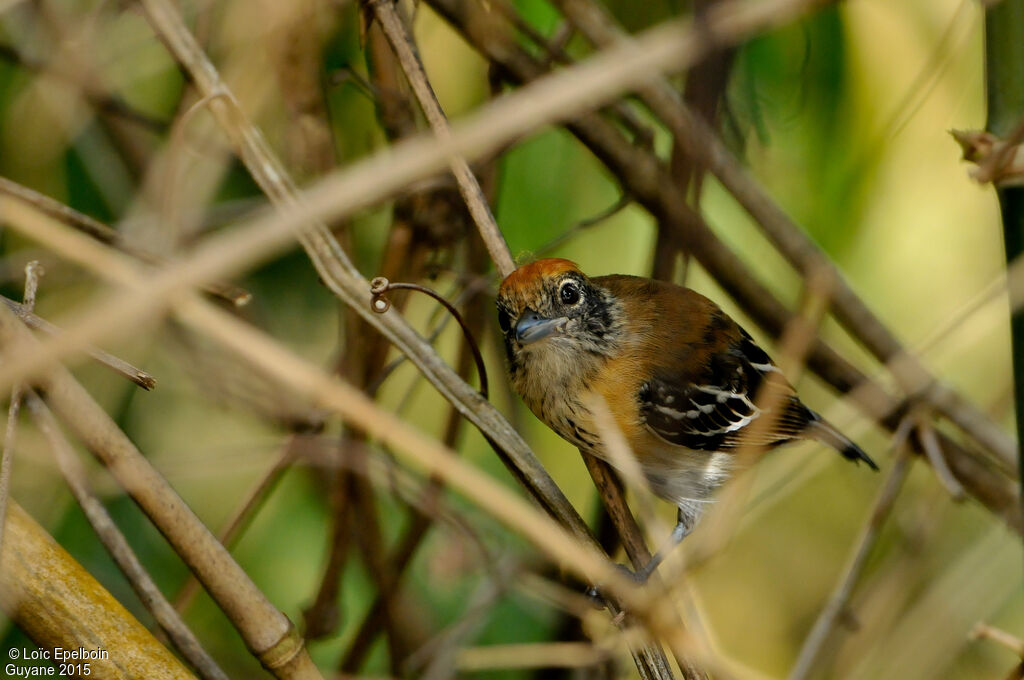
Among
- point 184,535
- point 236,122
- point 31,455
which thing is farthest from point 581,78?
point 31,455

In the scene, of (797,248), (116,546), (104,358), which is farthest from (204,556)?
(797,248)

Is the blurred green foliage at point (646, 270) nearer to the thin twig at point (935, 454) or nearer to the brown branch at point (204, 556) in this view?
the thin twig at point (935, 454)

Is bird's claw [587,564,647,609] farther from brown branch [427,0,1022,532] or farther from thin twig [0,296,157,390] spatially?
thin twig [0,296,157,390]

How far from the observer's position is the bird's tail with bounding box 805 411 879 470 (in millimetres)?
3367

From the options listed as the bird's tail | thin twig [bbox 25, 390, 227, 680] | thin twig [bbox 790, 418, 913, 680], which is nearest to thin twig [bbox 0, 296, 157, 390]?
thin twig [bbox 25, 390, 227, 680]

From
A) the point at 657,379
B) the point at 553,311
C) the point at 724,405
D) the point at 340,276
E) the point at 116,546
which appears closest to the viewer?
the point at 116,546

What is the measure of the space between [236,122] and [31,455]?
1082mm

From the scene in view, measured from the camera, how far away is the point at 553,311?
2930 millimetres

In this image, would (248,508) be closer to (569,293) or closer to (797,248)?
(569,293)

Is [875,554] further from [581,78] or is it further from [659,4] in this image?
[581,78]

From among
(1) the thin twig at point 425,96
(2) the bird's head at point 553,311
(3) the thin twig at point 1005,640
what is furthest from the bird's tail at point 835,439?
(1) the thin twig at point 425,96

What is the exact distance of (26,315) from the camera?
5.90 ft

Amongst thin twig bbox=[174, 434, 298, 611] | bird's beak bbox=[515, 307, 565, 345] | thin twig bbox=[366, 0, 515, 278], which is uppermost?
thin twig bbox=[366, 0, 515, 278]

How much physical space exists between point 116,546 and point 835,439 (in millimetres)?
2399
